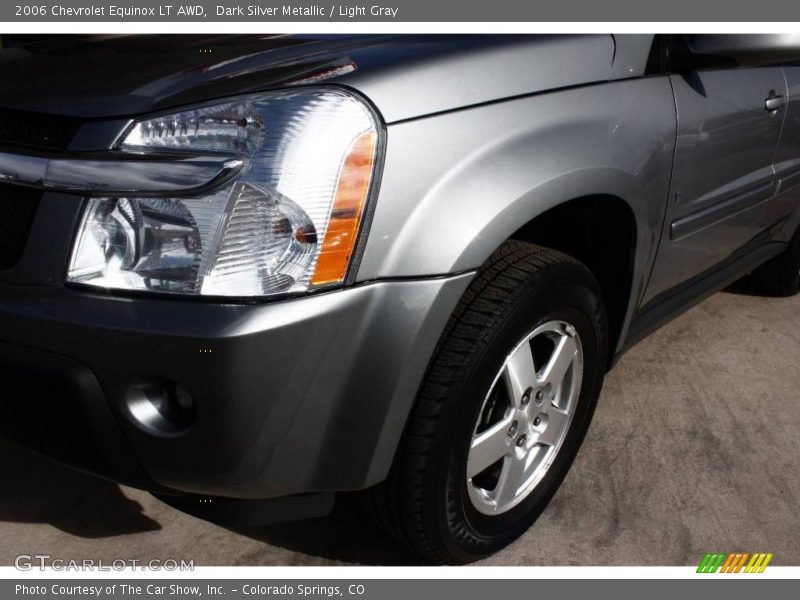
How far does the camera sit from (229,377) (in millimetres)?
1391

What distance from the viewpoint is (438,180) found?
1505mm

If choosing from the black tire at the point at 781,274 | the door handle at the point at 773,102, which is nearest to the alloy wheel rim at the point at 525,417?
the door handle at the point at 773,102

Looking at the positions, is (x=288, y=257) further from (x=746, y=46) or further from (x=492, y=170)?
(x=746, y=46)

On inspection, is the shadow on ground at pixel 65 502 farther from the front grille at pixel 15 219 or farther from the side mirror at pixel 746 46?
the side mirror at pixel 746 46

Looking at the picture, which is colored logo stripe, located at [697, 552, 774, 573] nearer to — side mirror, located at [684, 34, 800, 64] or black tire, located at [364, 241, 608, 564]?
black tire, located at [364, 241, 608, 564]

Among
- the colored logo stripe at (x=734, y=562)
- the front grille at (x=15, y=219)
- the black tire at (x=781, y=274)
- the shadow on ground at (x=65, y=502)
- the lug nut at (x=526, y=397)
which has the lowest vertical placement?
the colored logo stripe at (x=734, y=562)

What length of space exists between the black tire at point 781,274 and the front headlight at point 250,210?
3.01 m

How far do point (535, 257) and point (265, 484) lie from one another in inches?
31.2

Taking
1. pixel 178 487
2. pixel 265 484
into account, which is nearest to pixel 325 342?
pixel 265 484

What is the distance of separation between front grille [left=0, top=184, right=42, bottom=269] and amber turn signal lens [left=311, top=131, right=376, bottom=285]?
22.1 inches

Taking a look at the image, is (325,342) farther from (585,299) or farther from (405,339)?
(585,299)

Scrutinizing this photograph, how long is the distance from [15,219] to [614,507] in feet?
5.63

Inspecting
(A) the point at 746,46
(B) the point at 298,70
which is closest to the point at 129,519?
(B) the point at 298,70

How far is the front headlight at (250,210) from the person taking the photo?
1.42 m
